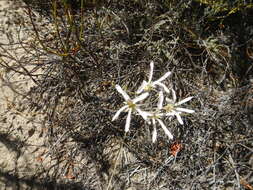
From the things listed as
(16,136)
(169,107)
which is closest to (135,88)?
(169,107)

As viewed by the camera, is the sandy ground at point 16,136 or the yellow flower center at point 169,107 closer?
the yellow flower center at point 169,107

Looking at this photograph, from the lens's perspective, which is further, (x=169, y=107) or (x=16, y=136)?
(x=16, y=136)

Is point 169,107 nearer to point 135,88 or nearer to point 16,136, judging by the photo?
point 135,88

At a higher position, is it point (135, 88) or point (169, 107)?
point (135, 88)

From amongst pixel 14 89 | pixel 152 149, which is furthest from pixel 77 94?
pixel 152 149

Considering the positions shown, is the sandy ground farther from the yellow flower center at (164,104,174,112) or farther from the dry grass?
the yellow flower center at (164,104,174,112)

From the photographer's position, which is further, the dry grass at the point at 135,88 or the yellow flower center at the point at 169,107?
the dry grass at the point at 135,88

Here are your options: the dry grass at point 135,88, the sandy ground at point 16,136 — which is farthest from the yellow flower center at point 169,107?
the sandy ground at point 16,136

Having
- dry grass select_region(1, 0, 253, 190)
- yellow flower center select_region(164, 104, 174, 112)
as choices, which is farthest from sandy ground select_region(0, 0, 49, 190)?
yellow flower center select_region(164, 104, 174, 112)

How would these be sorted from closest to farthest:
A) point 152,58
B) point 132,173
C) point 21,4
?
1. point 132,173
2. point 152,58
3. point 21,4

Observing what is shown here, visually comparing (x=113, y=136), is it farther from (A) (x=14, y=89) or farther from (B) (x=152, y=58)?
(A) (x=14, y=89)

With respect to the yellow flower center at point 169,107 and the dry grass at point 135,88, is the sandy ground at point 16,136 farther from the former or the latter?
the yellow flower center at point 169,107
